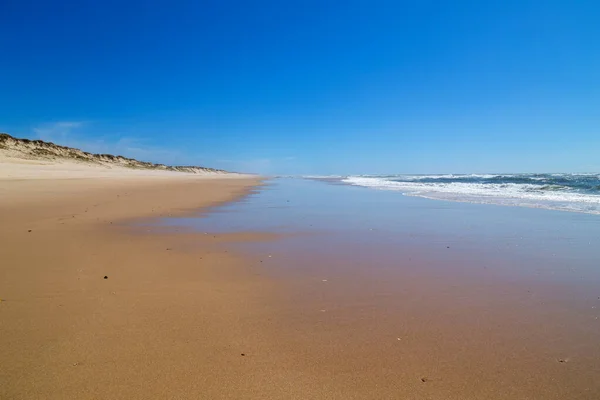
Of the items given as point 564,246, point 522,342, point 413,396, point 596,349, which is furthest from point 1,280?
point 564,246

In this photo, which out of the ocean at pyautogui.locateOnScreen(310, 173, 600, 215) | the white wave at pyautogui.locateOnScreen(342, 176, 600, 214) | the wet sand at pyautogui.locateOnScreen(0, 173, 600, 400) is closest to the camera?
the wet sand at pyautogui.locateOnScreen(0, 173, 600, 400)

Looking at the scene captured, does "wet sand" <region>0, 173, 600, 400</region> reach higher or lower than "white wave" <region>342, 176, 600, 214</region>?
lower

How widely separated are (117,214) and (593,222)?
11743mm

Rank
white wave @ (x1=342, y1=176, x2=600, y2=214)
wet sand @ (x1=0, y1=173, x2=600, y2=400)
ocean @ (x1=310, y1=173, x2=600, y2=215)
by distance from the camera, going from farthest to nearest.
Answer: ocean @ (x1=310, y1=173, x2=600, y2=215), white wave @ (x1=342, y1=176, x2=600, y2=214), wet sand @ (x1=0, y1=173, x2=600, y2=400)

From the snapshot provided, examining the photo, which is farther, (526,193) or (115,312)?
(526,193)

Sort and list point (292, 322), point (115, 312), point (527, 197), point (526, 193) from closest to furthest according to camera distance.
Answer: point (292, 322)
point (115, 312)
point (527, 197)
point (526, 193)

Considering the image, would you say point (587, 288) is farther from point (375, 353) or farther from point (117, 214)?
point (117, 214)

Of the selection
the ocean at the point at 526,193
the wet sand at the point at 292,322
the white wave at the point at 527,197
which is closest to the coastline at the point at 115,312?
the wet sand at the point at 292,322

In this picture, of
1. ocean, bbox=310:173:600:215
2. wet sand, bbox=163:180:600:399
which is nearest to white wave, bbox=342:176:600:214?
ocean, bbox=310:173:600:215

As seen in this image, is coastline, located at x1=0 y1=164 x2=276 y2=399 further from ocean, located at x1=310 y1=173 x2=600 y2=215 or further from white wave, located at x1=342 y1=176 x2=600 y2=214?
white wave, located at x1=342 y1=176 x2=600 y2=214

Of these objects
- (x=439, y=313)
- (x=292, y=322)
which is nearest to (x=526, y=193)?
(x=439, y=313)

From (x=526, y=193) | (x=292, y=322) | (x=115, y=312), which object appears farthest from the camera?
(x=526, y=193)

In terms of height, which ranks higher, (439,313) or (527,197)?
(527,197)

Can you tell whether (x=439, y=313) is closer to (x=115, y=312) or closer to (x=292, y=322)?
(x=292, y=322)
